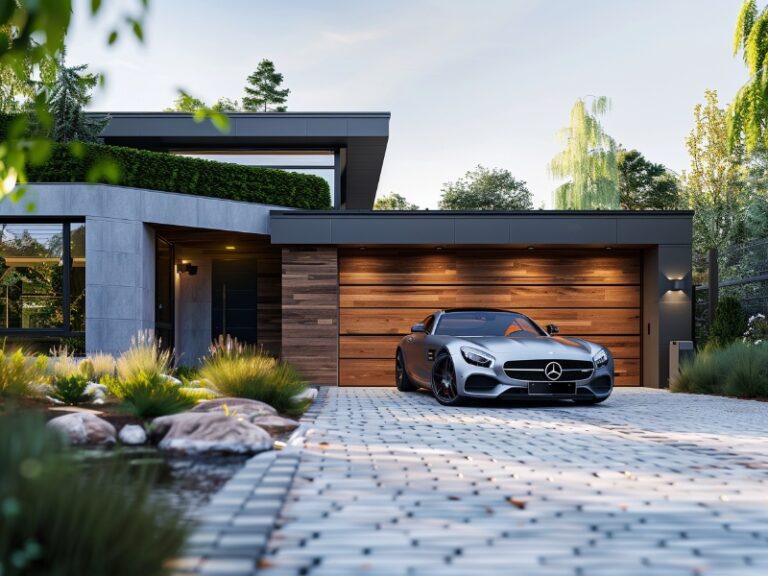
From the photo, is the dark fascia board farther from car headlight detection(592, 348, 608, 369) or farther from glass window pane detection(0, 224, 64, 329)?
car headlight detection(592, 348, 608, 369)

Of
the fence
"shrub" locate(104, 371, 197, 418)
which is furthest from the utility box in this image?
"shrub" locate(104, 371, 197, 418)

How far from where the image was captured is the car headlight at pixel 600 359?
31.7 ft

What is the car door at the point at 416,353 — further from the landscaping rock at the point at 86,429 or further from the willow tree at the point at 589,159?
the willow tree at the point at 589,159

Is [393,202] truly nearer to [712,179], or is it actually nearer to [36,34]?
[712,179]

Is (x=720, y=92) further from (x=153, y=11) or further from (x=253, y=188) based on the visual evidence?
(x=153, y=11)

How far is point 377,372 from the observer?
49.4 feet

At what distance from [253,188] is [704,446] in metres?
11.8

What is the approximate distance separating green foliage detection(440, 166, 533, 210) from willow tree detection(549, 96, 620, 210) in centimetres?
Answer: 1737

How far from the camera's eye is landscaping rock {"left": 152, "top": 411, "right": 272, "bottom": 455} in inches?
210

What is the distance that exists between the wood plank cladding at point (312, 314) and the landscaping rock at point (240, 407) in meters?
7.07

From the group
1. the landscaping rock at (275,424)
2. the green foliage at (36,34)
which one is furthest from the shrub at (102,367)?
the green foliage at (36,34)

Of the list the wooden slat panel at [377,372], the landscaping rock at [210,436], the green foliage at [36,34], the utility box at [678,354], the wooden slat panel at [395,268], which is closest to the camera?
the green foliage at [36,34]

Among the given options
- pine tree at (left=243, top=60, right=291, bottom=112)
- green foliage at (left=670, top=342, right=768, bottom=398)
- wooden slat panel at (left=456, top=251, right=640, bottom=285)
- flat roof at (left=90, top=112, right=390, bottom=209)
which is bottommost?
green foliage at (left=670, top=342, right=768, bottom=398)

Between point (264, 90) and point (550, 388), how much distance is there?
47.9 meters
